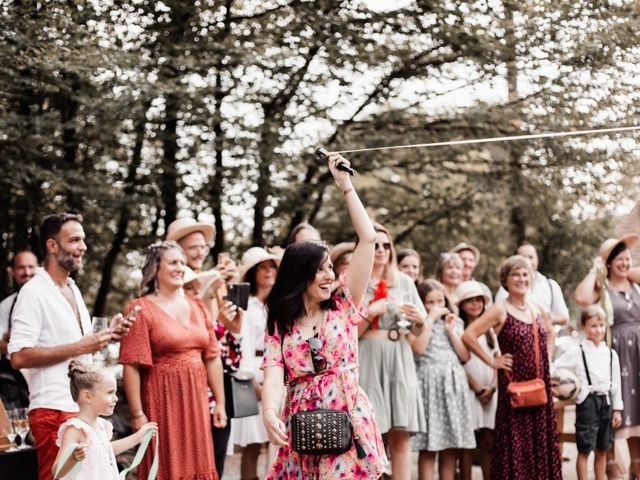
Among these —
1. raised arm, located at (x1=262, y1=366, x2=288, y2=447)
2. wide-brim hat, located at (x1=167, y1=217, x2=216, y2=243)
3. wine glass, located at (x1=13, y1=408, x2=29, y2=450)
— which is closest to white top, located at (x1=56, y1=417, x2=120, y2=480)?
wine glass, located at (x1=13, y1=408, x2=29, y2=450)

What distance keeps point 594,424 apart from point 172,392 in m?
3.32

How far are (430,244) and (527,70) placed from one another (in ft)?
9.01

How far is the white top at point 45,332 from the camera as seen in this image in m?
5.20

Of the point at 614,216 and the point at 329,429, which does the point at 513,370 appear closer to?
the point at 329,429

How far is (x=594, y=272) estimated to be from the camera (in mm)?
7711

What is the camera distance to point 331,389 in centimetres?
471

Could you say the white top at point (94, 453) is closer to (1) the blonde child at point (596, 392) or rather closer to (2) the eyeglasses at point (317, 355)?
(2) the eyeglasses at point (317, 355)

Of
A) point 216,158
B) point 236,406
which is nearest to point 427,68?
point 216,158

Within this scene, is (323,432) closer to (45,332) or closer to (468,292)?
(45,332)

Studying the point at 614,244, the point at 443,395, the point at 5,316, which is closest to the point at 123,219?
the point at 5,316

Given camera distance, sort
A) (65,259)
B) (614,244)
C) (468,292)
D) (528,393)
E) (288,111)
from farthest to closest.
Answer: (288,111), (468,292), (614,244), (528,393), (65,259)

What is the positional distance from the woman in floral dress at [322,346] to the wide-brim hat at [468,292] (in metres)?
3.12

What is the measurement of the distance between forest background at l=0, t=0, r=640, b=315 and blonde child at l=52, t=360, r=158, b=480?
11.7 ft

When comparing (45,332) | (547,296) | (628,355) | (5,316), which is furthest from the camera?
(547,296)
